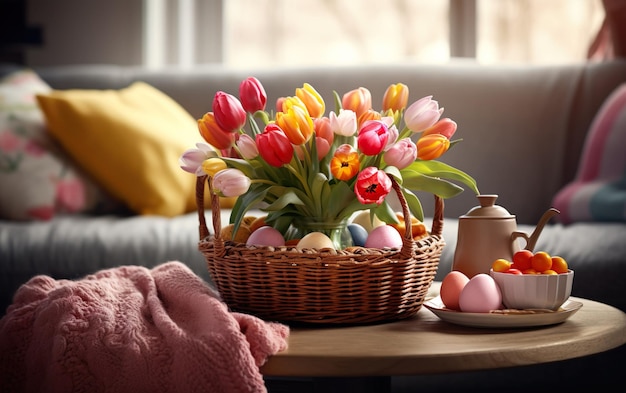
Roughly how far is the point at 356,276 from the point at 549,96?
1.60m

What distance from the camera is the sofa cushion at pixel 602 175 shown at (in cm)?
194

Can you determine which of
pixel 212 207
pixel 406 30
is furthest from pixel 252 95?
pixel 406 30

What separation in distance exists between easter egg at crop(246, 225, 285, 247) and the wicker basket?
0.02 metres

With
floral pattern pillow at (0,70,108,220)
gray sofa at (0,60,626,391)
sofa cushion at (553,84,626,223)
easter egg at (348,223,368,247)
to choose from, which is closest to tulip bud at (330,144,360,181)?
easter egg at (348,223,368,247)

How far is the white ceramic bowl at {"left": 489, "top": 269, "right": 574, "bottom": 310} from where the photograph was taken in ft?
3.14

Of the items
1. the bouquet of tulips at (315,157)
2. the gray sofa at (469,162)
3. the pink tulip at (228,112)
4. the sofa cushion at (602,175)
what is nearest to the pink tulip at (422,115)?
the bouquet of tulips at (315,157)

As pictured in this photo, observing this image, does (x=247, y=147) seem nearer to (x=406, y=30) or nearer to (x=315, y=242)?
(x=315, y=242)

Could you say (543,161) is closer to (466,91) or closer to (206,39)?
(466,91)

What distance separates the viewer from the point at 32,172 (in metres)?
2.24

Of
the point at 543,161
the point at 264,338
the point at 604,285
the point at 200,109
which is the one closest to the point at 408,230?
the point at 264,338

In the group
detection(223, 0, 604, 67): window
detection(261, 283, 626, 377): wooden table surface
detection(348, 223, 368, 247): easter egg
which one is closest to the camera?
detection(261, 283, 626, 377): wooden table surface

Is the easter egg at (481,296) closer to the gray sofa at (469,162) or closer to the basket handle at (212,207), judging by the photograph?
the basket handle at (212,207)

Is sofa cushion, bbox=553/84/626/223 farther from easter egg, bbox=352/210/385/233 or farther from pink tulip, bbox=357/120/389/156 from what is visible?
pink tulip, bbox=357/120/389/156

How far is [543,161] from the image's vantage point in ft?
7.61
